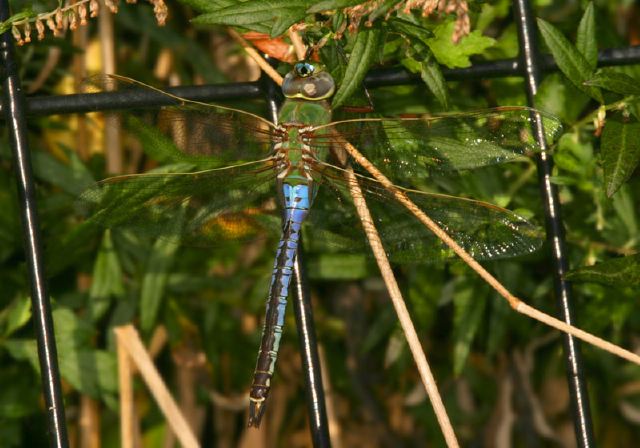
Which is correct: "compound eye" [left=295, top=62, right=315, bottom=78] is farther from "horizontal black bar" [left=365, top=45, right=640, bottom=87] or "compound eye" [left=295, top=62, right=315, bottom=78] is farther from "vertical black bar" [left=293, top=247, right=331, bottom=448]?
"vertical black bar" [left=293, top=247, right=331, bottom=448]

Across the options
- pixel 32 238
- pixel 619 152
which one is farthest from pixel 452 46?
pixel 32 238

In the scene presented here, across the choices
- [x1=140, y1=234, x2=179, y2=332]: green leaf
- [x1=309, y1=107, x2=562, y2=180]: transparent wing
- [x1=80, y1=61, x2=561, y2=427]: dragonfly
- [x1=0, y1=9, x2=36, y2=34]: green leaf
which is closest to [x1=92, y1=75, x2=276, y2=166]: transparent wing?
[x1=80, y1=61, x2=561, y2=427]: dragonfly

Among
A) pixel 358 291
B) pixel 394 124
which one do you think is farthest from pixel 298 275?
pixel 358 291

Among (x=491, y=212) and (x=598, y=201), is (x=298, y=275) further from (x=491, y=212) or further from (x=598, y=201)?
(x=598, y=201)

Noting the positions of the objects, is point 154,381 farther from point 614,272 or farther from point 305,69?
point 614,272

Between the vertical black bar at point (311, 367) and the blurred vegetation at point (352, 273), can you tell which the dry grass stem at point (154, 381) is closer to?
the blurred vegetation at point (352, 273)

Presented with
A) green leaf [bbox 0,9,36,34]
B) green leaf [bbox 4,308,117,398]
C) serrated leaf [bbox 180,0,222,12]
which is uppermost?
serrated leaf [bbox 180,0,222,12]

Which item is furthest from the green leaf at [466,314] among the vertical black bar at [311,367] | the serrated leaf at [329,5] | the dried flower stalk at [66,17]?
the dried flower stalk at [66,17]
